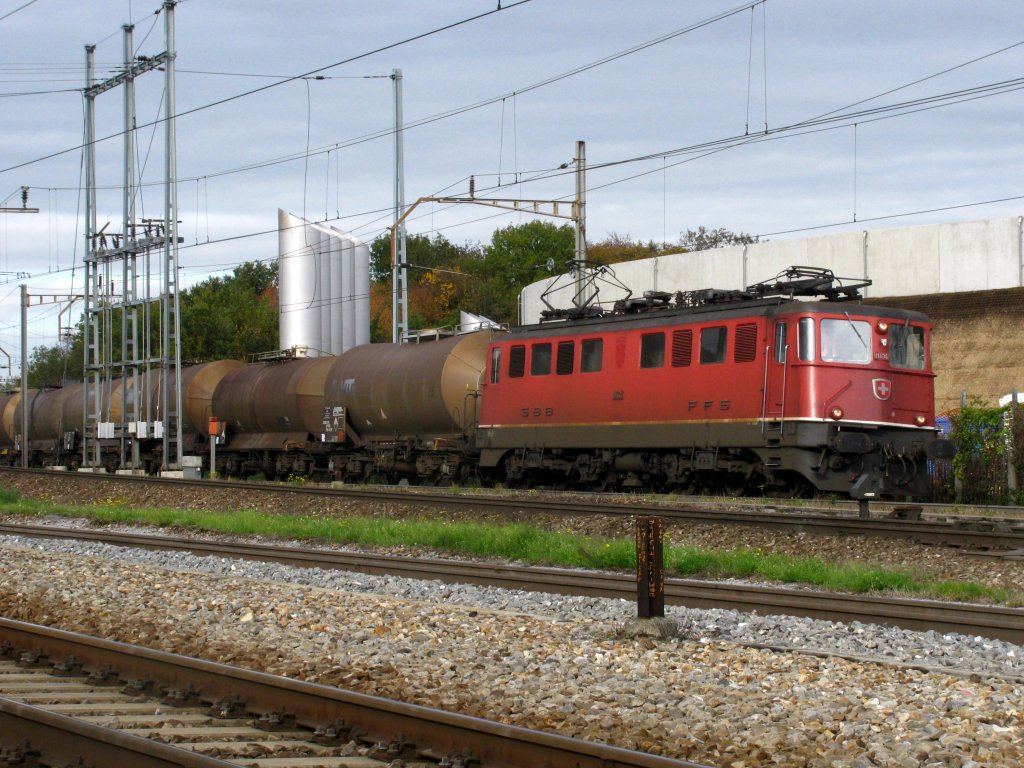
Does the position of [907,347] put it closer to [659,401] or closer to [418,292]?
[659,401]

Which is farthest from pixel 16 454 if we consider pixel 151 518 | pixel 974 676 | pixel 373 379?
pixel 974 676

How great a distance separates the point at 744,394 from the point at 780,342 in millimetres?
1182

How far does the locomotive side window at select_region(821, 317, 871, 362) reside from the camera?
20.0 meters

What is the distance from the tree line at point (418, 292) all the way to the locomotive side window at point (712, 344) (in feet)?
160

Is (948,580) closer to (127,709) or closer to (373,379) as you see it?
(127,709)

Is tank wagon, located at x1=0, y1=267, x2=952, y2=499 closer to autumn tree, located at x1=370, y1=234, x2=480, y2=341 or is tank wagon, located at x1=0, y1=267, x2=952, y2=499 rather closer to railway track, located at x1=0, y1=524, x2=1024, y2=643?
railway track, located at x1=0, y1=524, x2=1024, y2=643

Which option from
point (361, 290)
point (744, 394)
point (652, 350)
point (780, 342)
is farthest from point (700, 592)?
point (361, 290)

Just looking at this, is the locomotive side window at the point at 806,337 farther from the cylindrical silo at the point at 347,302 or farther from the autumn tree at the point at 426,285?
the autumn tree at the point at 426,285

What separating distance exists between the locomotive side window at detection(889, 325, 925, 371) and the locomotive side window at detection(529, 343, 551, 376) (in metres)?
7.23

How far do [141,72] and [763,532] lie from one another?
2643 cm

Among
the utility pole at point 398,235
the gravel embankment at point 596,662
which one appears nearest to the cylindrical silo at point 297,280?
the utility pole at point 398,235

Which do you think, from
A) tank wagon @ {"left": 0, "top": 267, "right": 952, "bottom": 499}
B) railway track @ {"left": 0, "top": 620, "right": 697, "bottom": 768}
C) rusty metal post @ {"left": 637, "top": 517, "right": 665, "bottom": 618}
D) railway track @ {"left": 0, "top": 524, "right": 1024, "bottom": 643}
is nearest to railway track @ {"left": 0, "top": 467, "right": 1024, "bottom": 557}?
tank wagon @ {"left": 0, "top": 267, "right": 952, "bottom": 499}

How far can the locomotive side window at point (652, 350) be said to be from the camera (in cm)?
2245

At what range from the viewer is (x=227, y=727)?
21.9 feet
